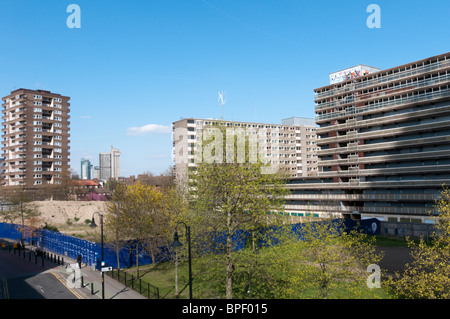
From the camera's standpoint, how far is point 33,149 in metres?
114

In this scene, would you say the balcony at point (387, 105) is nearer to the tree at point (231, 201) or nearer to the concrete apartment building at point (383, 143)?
the concrete apartment building at point (383, 143)

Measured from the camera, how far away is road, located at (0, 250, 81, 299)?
30359 mm

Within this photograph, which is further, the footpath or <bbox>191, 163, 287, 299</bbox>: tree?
the footpath

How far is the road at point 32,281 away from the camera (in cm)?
3036

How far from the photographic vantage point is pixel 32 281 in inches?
1388

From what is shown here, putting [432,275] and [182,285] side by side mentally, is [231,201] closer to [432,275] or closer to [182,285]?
[182,285]

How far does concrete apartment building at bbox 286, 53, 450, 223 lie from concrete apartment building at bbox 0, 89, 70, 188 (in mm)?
78736

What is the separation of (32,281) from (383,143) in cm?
6437

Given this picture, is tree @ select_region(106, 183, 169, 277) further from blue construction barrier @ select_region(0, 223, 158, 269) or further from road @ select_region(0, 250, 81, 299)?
road @ select_region(0, 250, 81, 299)

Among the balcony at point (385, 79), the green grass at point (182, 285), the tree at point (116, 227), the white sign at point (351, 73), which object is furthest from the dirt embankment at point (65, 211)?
the white sign at point (351, 73)

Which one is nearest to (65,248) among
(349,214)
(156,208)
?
(156,208)

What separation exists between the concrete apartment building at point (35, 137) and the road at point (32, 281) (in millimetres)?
75223

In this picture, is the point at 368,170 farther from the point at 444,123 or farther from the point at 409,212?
the point at 444,123

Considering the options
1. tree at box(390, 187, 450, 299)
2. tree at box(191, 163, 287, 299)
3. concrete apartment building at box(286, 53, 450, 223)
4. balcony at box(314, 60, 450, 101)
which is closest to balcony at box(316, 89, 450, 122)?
concrete apartment building at box(286, 53, 450, 223)
